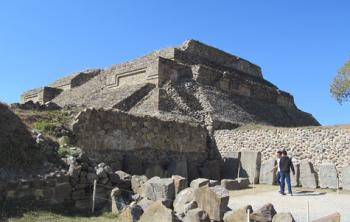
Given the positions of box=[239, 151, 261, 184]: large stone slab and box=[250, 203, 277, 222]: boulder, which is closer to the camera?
box=[250, 203, 277, 222]: boulder

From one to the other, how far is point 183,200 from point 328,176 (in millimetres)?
8221

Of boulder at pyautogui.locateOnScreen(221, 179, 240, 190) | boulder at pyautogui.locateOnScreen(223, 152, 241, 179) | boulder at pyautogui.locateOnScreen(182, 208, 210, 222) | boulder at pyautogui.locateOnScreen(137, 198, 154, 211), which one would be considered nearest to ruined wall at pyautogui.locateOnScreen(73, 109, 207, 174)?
boulder at pyautogui.locateOnScreen(223, 152, 241, 179)

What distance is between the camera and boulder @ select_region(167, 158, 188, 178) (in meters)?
18.6

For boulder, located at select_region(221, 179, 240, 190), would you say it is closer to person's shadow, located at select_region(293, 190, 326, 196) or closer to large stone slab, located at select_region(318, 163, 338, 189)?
person's shadow, located at select_region(293, 190, 326, 196)

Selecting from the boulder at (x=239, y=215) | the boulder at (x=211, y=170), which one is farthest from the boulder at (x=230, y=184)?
the boulder at (x=239, y=215)

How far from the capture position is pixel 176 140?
20344mm

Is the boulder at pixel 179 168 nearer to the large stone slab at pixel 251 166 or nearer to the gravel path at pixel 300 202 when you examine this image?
the large stone slab at pixel 251 166

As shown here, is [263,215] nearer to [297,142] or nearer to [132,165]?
[132,165]

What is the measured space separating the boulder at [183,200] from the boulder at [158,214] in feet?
2.23

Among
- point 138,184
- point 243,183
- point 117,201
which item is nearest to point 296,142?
point 243,183

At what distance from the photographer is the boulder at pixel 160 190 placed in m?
11.2

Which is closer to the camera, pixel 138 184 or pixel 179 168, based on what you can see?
pixel 138 184

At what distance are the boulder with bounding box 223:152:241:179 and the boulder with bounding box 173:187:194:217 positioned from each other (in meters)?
9.08

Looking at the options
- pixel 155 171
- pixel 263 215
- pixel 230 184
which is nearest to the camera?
pixel 263 215
